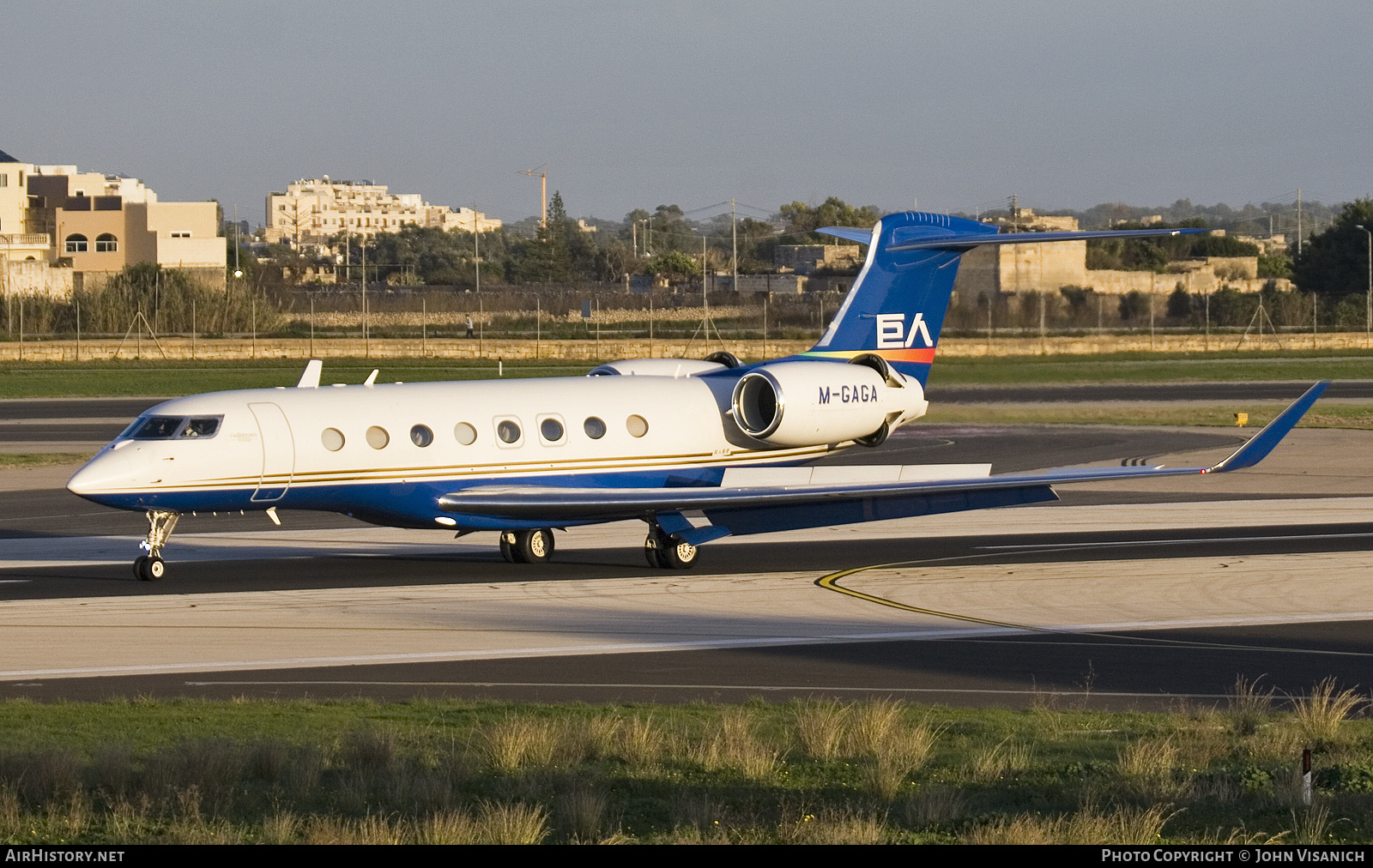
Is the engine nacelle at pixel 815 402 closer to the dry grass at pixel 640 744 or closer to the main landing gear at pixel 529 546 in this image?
the main landing gear at pixel 529 546

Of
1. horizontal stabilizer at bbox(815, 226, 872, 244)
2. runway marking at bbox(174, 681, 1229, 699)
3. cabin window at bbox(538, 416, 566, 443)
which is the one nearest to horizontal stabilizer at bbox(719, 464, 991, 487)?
cabin window at bbox(538, 416, 566, 443)

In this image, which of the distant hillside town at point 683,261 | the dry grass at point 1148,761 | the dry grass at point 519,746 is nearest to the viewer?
the dry grass at point 1148,761

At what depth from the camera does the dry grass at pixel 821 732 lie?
12125 mm

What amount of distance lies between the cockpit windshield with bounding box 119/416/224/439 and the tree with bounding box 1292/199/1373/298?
98.8 metres

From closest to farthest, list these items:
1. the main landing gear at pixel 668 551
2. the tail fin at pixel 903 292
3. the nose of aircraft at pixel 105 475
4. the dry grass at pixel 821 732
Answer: the dry grass at pixel 821 732 < the nose of aircraft at pixel 105 475 < the main landing gear at pixel 668 551 < the tail fin at pixel 903 292

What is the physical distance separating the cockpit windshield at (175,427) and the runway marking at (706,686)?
6.64 m

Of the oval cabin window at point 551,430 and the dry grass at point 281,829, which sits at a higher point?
the oval cabin window at point 551,430

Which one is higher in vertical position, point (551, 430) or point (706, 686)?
point (551, 430)

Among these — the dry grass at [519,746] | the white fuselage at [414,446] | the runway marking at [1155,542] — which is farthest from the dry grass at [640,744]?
the runway marking at [1155,542]

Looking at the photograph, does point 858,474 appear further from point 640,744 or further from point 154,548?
point 640,744

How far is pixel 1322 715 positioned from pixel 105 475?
599 inches

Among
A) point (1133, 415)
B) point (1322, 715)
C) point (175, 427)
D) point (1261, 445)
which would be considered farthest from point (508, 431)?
point (1133, 415)

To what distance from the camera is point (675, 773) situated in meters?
11.5
